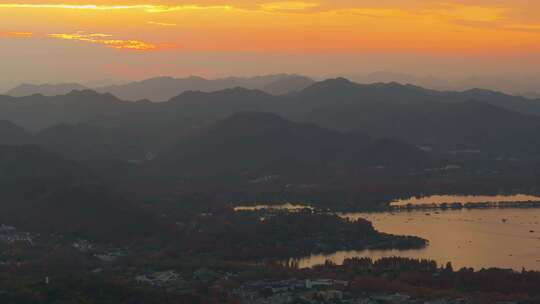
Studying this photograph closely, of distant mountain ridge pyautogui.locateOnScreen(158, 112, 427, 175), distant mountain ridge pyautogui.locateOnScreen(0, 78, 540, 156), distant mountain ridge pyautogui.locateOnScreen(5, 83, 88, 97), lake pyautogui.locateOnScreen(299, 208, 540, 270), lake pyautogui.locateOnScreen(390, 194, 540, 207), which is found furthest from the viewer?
distant mountain ridge pyautogui.locateOnScreen(5, 83, 88, 97)

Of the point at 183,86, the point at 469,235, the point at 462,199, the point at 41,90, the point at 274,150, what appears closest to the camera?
the point at 469,235

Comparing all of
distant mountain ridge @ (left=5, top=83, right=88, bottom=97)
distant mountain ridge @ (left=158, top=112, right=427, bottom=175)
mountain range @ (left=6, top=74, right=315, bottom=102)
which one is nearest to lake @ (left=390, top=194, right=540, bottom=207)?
distant mountain ridge @ (left=158, top=112, right=427, bottom=175)

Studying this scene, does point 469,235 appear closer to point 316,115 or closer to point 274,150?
point 274,150

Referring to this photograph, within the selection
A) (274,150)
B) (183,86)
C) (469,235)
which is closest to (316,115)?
(274,150)

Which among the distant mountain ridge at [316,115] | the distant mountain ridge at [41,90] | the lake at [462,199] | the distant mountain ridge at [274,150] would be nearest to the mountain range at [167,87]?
the distant mountain ridge at [41,90]

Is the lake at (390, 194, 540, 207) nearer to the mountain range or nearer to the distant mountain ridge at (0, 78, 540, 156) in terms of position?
the distant mountain ridge at (0, 78, 540, 156)

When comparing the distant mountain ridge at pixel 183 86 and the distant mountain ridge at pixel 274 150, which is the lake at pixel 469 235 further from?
the distant mountain ridge at pixel 183 86

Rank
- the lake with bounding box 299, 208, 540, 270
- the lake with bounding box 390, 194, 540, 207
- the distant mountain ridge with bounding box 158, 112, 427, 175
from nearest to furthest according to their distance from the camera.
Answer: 1. the lake with bounding box 299, 208, 540, 270
2. the lake with bounding box 390, 194, 540, 207
3. the distant mountain ridge with bounding box 158, 112, 427, 175

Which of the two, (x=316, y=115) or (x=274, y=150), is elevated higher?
(x=316, y=115)

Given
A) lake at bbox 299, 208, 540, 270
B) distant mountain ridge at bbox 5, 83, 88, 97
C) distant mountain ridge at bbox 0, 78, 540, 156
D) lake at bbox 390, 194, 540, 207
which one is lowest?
lake at bbox 299, 208, 540, 270
